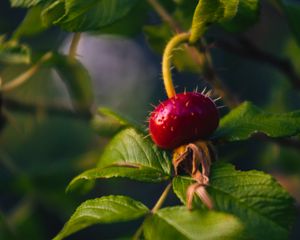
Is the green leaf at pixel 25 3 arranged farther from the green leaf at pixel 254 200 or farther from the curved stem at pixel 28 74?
the green leaf at pixel 254 200

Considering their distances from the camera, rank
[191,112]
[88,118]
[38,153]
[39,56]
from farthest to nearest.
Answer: [38,153] → [88,118] → [39,56] → [191,112]

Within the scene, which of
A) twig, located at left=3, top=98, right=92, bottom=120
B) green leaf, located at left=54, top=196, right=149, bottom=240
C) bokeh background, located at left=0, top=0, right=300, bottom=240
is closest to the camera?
green leaf, located at left=54, top=196, right=149, bottom=240

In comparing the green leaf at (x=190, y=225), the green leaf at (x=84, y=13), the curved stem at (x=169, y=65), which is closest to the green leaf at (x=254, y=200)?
the green leaf at (x=190, y=225)

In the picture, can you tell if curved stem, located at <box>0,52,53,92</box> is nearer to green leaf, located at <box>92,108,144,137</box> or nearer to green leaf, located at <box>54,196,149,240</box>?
green leaf, located at <box>92,108,144,137</box>

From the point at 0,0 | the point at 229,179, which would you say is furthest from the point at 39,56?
the point at 0,0

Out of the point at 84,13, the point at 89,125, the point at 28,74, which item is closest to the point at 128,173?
the point at 84,13

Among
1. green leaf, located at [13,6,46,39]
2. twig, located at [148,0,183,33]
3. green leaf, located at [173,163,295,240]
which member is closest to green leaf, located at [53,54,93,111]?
green leaf, located at [13,6,46,39]

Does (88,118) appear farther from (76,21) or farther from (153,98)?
(153,98)

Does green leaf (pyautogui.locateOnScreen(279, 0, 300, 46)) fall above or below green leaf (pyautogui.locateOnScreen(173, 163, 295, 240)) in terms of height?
above
